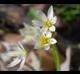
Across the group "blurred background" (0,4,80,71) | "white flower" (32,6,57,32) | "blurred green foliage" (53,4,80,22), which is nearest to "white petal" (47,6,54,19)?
"white flower" (32,6,57,32)

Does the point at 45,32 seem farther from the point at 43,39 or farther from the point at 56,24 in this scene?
the point at 56,24

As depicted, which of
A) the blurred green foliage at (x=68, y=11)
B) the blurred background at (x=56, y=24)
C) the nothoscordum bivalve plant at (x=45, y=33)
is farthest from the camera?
the blurred green foliage at (x=68, y=11)

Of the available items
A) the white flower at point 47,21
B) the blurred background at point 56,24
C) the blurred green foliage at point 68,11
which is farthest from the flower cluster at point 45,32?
the blurred green foliage at point 68,11

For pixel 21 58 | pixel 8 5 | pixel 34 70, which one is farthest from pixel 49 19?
pixel 8 5

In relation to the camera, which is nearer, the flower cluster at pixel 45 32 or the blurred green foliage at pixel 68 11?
the flower cluster at pixel 45 32

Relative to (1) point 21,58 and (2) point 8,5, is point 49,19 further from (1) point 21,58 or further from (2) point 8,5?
(2) point 8,5

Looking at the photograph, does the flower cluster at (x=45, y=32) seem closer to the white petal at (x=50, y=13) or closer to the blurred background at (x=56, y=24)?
the white petal at (x=50, y=13)

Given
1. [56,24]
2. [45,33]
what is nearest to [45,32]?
[45,33]

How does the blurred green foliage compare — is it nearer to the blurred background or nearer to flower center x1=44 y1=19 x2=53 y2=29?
the blurred background
